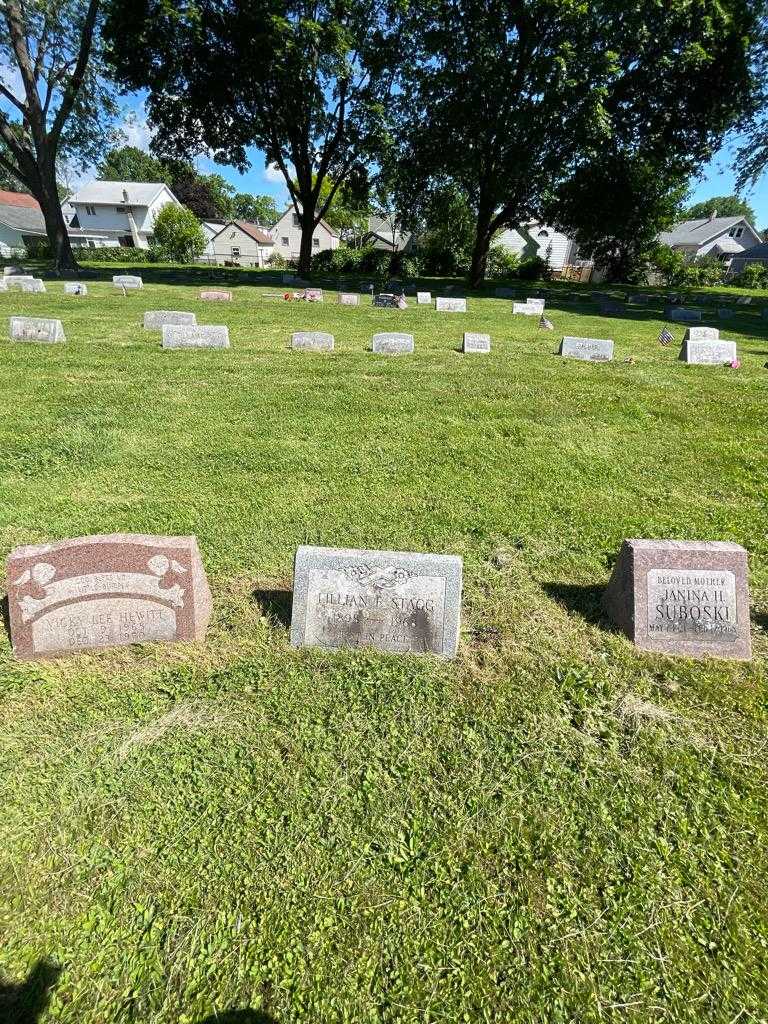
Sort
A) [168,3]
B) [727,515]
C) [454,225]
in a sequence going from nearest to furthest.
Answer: [727,515]
[168,3]
[454,225]

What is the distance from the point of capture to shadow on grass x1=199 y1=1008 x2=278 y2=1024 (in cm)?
175

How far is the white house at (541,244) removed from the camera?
187 ft

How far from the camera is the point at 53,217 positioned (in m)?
26.1

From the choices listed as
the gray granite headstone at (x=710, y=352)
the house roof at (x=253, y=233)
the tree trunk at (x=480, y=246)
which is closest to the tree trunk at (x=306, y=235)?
the tree trunk at (x=480, y=246)

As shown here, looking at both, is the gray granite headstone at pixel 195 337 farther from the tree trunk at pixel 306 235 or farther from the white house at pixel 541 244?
the white house at pixel 541 244

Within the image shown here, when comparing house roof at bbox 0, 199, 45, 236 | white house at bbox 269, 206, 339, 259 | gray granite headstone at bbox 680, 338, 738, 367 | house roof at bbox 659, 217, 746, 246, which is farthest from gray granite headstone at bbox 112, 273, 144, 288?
house roof at bbox 659, 217, 746, 246

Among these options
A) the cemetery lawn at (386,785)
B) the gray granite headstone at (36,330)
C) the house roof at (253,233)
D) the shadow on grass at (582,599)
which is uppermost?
the house roof at (253,233)

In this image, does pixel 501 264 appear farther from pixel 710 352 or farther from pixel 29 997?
pixel 29 997

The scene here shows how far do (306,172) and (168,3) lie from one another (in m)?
9.63

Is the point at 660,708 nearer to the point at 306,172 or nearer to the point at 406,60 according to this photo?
the point at 406,60

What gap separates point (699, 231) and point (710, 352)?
70985mm

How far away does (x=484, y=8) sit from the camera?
21953 mm

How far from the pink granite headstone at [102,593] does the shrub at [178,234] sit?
57.8 m

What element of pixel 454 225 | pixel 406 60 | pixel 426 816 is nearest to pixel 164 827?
pixel 426 816
